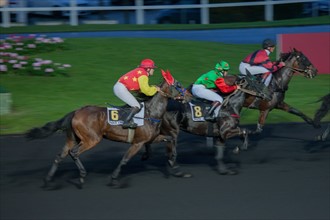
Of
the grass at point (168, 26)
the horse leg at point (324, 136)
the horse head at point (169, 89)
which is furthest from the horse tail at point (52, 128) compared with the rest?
the grass at point (168, 26)

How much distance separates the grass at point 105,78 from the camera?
15.6 metres

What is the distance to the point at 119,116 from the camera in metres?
10.0

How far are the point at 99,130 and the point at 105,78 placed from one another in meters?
9.57

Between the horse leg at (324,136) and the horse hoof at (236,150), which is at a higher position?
the horse leg at (324,136)

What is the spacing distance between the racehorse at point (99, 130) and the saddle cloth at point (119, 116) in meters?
0.06

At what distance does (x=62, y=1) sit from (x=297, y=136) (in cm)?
1832

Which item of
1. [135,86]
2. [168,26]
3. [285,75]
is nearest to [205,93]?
[135,86]

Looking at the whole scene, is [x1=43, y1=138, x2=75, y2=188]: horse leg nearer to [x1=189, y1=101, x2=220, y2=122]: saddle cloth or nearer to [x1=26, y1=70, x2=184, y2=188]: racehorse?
[x1=26, y1=70, x2=184, y2=188]: racehorse

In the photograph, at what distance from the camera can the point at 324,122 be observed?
1452cm

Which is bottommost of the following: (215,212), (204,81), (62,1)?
(215,212)

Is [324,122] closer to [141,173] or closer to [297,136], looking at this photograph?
[297,136]

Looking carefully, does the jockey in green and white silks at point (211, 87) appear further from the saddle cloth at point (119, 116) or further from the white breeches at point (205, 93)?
the saddle cloth at point (119, 116)

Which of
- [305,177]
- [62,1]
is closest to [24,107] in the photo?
[305,177]

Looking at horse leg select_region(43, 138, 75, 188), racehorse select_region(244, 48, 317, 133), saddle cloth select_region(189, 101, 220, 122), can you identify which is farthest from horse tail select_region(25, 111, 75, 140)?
racehorse select_region(244, 48, 317, 133)
